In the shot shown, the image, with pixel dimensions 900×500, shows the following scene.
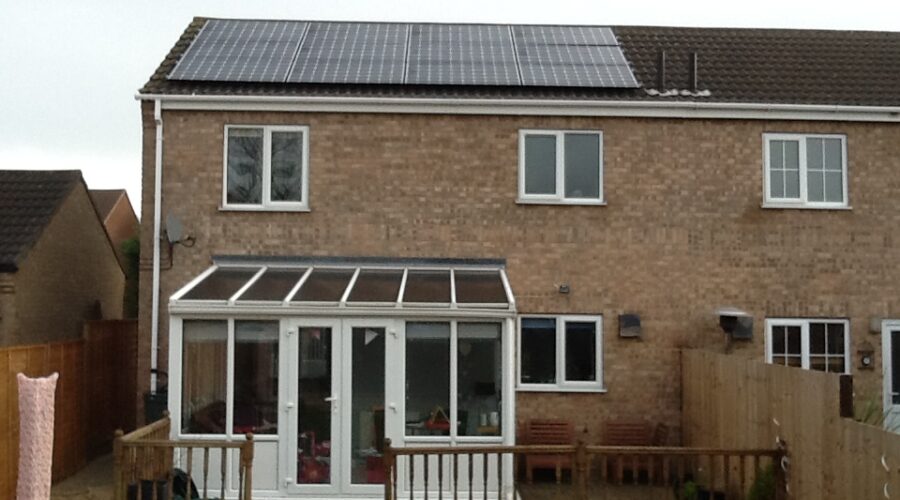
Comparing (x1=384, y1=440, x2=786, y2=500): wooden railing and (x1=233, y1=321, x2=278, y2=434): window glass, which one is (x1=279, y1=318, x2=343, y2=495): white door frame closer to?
(x1=233, y1=321, x2=278, y2=434): window glass

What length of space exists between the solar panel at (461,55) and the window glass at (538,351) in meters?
3.97

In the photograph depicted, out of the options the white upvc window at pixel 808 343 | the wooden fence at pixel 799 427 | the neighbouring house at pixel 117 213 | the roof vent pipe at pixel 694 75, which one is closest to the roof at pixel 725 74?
the roof vent pipe at pixel 694 75

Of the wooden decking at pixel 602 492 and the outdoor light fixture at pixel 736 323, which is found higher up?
the outdoor light fixture at pixel 736 323

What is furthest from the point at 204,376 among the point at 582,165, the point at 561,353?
the point at 582,165

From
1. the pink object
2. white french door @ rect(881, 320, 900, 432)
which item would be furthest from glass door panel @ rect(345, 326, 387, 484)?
white french door @ rect(881, 320, 900, 432)

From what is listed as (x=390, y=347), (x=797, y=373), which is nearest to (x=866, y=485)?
(x=797, y=373)

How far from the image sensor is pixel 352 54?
711 inches

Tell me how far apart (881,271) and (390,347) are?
27.6 ft

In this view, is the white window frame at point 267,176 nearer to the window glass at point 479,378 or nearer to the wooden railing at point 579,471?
the window glass at point 479,378

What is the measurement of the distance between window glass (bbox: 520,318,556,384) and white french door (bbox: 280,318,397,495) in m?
3.34

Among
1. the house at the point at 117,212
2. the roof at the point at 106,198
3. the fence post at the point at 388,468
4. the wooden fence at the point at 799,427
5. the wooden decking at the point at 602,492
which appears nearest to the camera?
the wooden fence at the point at 799,427

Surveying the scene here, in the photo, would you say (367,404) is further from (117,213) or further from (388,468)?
(117,213)

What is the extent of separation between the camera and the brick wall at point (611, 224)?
1620cm

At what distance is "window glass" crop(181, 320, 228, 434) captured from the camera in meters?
13.5
